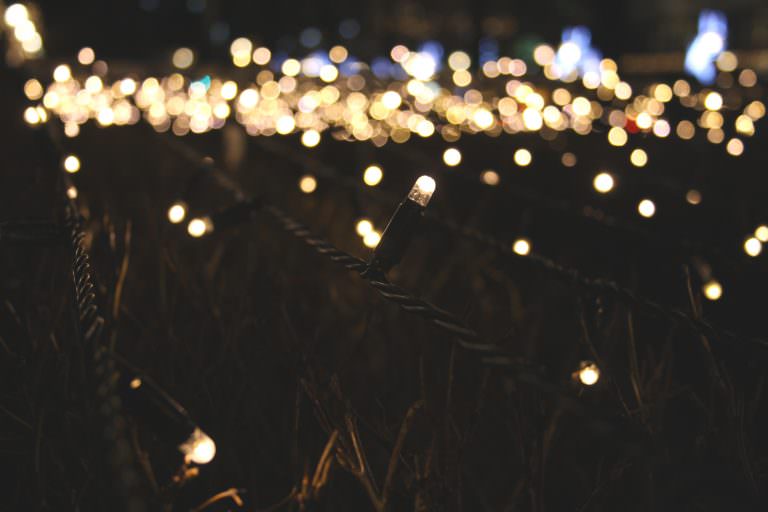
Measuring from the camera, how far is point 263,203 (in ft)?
6.91

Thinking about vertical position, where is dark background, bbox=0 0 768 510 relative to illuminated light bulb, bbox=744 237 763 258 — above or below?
below

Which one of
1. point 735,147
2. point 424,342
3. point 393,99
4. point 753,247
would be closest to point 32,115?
point 393,99

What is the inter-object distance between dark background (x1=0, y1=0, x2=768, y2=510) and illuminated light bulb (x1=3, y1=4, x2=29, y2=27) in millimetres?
939

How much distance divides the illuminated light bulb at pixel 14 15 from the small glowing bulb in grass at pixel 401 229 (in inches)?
180

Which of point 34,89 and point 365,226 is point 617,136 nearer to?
point 365,226

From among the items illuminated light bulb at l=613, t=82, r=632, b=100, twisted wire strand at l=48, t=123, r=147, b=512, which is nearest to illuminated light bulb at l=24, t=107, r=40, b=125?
twisted wire strand at l=48, t=123, r=147, b=512

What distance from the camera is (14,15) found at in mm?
5055

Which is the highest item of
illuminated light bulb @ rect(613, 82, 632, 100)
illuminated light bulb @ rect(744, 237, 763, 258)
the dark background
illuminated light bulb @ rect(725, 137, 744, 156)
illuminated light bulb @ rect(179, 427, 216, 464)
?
illuminated light bulb @ rect(613, 82, 632, 100)

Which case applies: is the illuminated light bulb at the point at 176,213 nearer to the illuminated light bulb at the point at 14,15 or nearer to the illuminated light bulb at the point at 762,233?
the illuminated light bulb at the point at 762,233

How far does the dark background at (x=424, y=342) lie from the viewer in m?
1.54

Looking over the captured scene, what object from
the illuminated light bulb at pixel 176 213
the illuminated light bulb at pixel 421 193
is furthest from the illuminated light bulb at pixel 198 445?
the illuminated light bulb at pixel 176 213

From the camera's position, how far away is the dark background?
60.6 inches

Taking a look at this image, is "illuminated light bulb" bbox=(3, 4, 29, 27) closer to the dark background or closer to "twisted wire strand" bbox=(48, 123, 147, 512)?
the dark background

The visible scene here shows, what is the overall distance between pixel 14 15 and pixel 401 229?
4.64m
